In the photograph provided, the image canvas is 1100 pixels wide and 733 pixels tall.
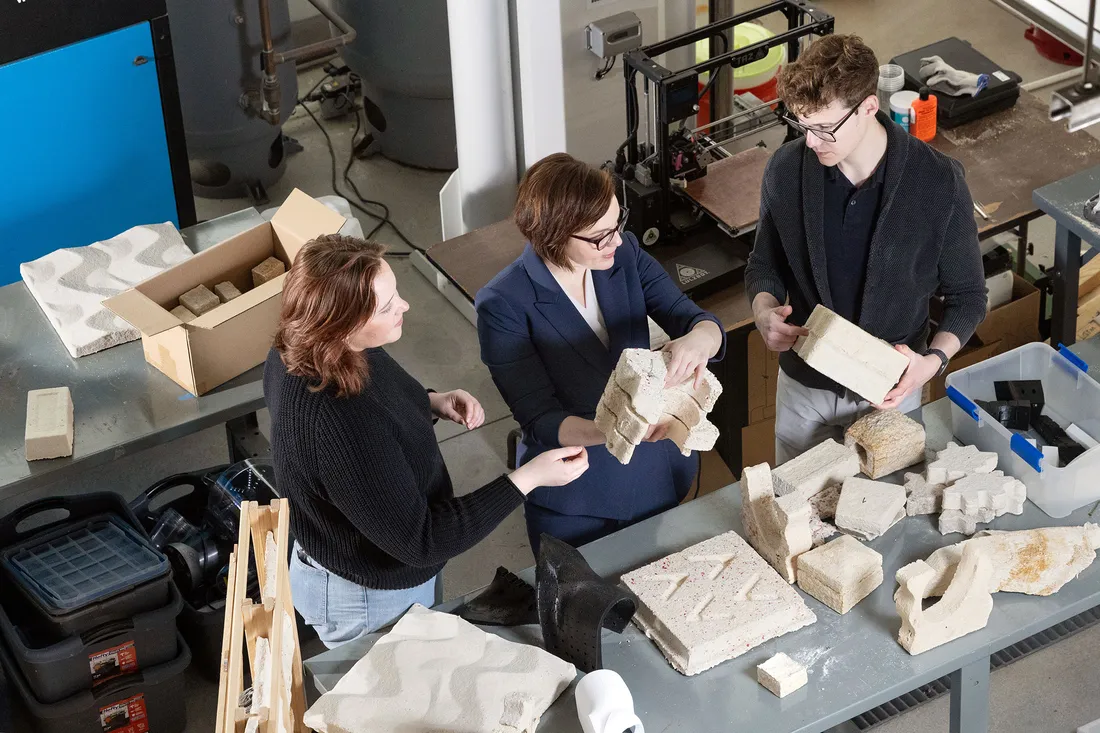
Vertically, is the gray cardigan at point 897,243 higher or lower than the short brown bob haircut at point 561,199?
lower

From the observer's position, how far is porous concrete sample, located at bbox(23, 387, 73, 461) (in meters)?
3.47

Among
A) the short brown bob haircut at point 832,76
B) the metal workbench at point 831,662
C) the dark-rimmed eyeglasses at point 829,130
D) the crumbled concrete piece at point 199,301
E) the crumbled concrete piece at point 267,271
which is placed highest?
the short brown bob haircut at point 832,76

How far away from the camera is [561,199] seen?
278 cm

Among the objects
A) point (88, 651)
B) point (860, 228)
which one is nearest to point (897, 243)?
point (860, 228)

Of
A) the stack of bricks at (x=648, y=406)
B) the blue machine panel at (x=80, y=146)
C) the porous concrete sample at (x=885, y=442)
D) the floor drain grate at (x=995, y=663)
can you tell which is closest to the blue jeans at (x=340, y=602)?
the stack of bricks at (x=648, y=406)

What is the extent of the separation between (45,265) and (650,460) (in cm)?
208

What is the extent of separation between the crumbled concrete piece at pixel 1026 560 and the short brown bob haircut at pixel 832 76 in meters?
1.00

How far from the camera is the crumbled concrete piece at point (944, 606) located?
2.62m

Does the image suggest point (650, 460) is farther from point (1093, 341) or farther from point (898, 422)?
point (1093, 341)

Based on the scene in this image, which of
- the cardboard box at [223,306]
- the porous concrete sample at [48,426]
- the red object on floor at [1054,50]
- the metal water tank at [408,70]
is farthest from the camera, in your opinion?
the red object on floor at [1054,50]

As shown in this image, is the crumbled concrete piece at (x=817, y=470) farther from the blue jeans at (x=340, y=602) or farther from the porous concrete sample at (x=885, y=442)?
the blue jeans at (x=340, y=602)

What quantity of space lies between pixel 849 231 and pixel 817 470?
0.58 meters

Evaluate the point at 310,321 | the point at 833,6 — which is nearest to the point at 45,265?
the point at 310,321

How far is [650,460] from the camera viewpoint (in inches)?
122
